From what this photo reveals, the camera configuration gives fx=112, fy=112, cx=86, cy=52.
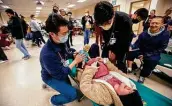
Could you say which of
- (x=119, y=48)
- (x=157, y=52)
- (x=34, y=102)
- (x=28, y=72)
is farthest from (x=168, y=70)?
(x=28, y=72)

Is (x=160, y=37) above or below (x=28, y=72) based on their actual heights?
above

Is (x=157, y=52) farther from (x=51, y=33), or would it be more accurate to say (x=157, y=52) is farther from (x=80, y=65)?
(x=51, y=33)

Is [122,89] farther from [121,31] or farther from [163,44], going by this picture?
[163,44]

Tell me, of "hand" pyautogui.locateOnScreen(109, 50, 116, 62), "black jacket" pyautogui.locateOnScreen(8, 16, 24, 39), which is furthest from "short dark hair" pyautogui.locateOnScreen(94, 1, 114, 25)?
"black jacket" pyautogui.locateOnScreen(8, 16, 24, 39)

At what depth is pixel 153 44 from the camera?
195 cm

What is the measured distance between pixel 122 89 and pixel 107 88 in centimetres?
12

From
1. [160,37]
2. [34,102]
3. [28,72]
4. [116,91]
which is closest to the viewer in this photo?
[116,91]

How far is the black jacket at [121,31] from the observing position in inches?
51.1

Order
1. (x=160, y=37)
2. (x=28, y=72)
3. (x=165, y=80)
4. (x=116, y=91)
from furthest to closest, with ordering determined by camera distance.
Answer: (x=28, y=72), (x=165, y=80), (x=160, y=37), (x=116, y=91)

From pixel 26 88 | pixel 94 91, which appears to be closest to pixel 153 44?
pixel 94 91

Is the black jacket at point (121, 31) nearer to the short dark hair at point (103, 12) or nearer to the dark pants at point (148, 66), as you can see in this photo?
the short dark hair at point (103, 12)

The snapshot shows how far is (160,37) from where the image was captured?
187 centimetres

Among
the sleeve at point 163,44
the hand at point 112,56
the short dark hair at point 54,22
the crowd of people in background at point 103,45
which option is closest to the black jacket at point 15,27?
the crowd of people in background at point 103,45

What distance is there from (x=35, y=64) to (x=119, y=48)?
2438mm
